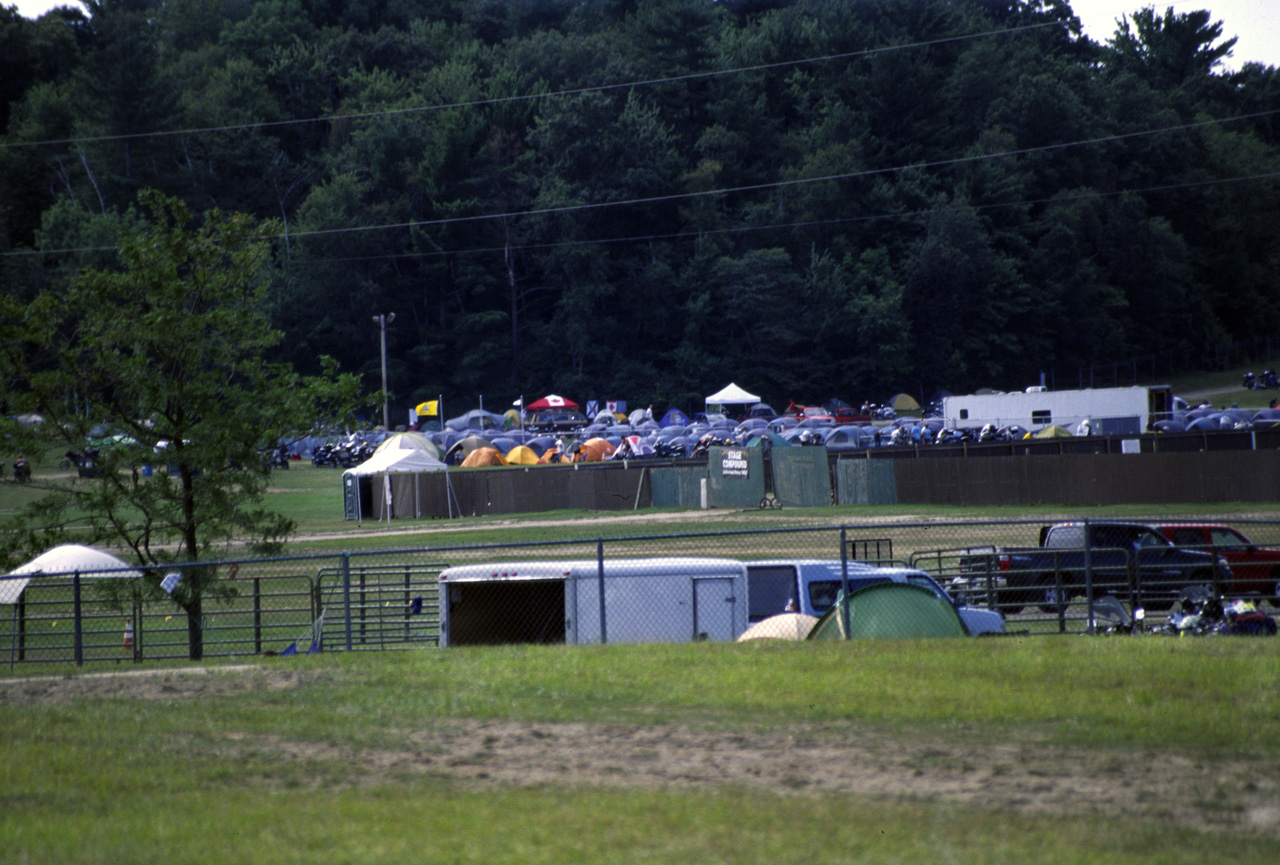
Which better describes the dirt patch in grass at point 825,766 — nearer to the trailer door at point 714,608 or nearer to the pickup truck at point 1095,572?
the trailer door at point 714,608

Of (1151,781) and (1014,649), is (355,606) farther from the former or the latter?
(1151,781)

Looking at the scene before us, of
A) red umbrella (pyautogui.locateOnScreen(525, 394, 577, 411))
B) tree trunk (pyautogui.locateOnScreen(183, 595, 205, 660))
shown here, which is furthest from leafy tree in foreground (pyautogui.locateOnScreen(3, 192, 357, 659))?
red umbrella (pyautogui.locateOnScreen(525, 394, 577, 411))

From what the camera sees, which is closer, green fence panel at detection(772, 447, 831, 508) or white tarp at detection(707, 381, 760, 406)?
green fence panel at detection(772, 447, 831, 508)

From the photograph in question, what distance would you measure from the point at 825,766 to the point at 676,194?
96.1 metres

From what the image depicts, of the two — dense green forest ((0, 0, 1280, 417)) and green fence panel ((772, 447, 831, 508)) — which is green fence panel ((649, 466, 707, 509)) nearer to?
green fence panel ((772, 447, 831, 508))

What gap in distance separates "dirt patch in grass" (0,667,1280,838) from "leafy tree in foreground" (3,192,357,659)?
785 cm

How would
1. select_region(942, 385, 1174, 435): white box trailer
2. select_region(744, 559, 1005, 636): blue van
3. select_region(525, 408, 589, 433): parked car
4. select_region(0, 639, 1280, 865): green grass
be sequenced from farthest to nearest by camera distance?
select_region(525, 408, 589, 433): parked car, select_region(942, 385, 1174, 435): white box trailer, select_region(744, 559, 1005, 636): blue van, select_region(0, 639, 1280, 865): green grass

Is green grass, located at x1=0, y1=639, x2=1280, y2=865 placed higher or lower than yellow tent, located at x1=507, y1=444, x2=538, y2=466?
lower

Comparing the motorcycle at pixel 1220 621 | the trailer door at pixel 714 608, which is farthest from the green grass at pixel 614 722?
the trailer door at pixel 714 608

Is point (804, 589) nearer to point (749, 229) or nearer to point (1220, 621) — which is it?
point (1220, 621)

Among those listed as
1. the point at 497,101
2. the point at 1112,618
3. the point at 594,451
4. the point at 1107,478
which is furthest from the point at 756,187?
the point at 1112,618

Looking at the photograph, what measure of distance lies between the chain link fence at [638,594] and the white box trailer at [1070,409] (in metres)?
32.6

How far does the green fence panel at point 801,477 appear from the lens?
3619cm

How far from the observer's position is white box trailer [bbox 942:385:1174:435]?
175 ft
